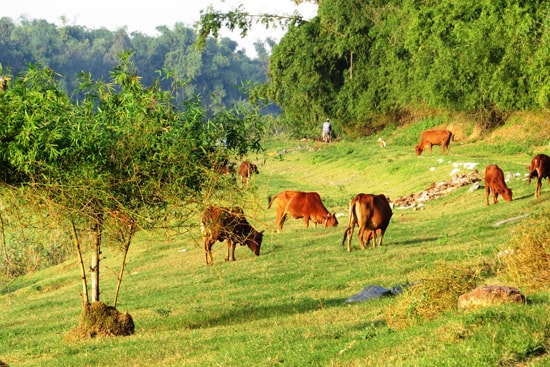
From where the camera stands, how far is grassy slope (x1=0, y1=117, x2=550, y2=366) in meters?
10.7

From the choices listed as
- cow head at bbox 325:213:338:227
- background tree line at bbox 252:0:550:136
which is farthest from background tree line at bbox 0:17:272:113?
cow head at bbox 325:213:338:227

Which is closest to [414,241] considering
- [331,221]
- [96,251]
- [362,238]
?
[362,238]

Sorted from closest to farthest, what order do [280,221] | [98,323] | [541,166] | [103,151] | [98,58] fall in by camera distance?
[103,151] < [98,323] < [541,166] < [280,221] < [98,58]

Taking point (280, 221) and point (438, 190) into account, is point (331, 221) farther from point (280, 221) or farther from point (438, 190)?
point (438, 190)

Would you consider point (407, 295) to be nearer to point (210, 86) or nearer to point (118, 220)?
point (118, 220)

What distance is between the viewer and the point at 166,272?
27906 millimetres

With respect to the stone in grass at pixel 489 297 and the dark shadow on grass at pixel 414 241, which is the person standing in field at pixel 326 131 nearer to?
the dark shadow on grass at pixel 414 241

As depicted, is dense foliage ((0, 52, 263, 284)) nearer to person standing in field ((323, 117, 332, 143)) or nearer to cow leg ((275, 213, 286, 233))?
cow leg ((275, 213, 286, 233))

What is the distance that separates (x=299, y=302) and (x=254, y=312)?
3.59 ft

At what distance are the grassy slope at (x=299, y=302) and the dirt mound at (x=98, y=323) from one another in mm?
359

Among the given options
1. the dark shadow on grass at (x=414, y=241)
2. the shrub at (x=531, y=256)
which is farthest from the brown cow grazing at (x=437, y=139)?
the shrub at (x=531, y=256)

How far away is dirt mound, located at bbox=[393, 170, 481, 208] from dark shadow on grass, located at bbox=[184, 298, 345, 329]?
55.2 ft

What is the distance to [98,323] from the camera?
16609 millimetres

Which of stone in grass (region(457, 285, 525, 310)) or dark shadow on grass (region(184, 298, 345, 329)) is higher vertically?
stone in grass (region(457, 285, 525, 310))
